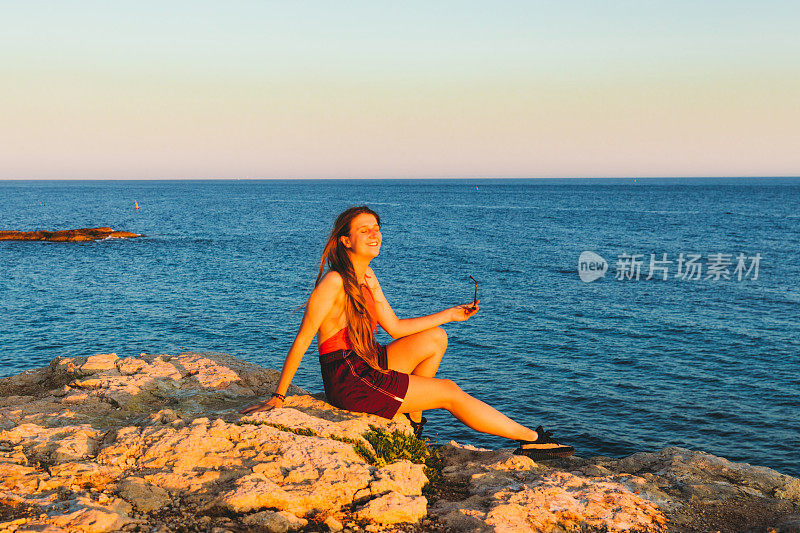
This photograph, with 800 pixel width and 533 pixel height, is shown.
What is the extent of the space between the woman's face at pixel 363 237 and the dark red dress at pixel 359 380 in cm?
40

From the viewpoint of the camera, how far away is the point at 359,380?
6.23 m

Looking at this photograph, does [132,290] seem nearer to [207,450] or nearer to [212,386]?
[212,386]

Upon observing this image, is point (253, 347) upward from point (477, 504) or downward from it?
downward

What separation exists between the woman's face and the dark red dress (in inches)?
15.9

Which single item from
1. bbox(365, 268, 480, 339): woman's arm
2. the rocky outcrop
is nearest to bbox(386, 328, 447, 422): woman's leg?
bbox(365, 268, 480, 339): woman's arm

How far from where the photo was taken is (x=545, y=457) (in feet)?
21.7

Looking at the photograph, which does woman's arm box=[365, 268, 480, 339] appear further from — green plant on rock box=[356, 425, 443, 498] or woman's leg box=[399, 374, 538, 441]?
green plant on rock box=[356, 425, 443, 498]

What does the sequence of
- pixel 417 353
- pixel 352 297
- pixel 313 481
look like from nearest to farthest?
pixel 313 481 → pixel 352 297 → pixel 417 353

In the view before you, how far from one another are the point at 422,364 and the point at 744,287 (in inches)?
1361

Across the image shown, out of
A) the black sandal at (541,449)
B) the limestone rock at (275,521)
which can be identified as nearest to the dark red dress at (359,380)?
the black sandal at (541,449)

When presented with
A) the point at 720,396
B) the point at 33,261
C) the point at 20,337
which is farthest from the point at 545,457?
the point at 33,261

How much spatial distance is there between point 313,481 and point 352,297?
197 cm

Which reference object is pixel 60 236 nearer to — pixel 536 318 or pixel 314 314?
pixel 536 318
